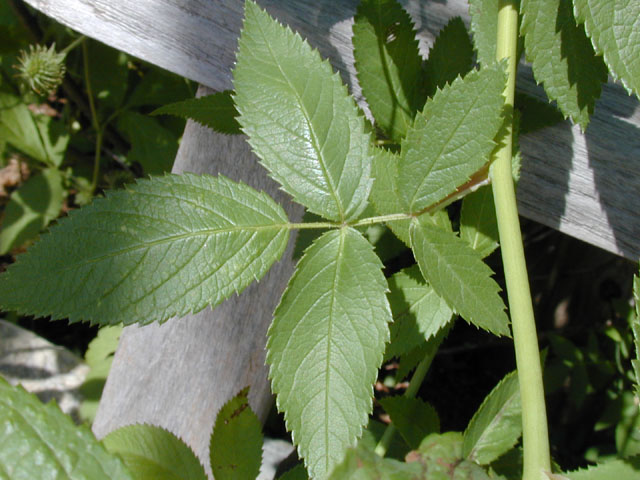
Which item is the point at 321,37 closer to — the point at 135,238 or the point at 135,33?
the point at 135,33

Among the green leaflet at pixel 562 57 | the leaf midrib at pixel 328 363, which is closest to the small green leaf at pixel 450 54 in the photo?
the green leaflet at pixel 562 57

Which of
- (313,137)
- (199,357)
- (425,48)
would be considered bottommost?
(199,357)

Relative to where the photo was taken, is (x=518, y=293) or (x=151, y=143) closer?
(x=518, y=293)

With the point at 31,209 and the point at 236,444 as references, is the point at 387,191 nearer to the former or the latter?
the point at 236,444

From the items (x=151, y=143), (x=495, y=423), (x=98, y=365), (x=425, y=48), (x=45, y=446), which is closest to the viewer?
(x=45, y=446)

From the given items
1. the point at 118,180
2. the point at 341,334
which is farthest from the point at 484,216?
the point at 118,180

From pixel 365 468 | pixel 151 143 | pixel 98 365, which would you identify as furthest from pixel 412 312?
pixel 98 365

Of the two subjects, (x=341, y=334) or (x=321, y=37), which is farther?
(x=321, y=37)
